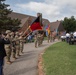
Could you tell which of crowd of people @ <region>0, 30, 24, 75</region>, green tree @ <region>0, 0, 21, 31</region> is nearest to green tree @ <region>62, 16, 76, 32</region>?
green tree @ <region>0, 0, 21, 31</region>

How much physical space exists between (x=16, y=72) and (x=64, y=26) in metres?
72.7

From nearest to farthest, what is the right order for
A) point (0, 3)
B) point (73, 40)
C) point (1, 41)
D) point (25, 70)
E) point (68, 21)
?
point (1, 41) < point (25, 70) < point (73, 40) < point (0, 3) < point (68, 21)

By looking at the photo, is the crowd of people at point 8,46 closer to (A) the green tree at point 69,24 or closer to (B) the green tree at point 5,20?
(B) the green tree at point 5,20

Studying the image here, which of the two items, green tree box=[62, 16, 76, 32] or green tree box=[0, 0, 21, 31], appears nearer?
green tree box=[0, 0, 21, 31]

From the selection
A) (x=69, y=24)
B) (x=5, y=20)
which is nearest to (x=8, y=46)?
(x=5, y=20)

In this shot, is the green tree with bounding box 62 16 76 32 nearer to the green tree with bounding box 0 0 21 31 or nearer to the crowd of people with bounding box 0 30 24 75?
the green tree with bounding box 0 0 21 31

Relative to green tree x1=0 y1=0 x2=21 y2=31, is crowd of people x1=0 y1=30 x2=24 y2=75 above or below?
below

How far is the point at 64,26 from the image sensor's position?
267 ft

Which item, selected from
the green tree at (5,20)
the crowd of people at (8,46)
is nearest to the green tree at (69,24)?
the green tree at (5,20)

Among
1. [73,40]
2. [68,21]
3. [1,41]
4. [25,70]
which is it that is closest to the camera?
[1,41]

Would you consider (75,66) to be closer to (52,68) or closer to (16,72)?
(52,68)

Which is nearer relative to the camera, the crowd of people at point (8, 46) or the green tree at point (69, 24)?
the crowd of people at point (8, 46)

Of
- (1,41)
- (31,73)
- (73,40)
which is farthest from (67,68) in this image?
(73,40)

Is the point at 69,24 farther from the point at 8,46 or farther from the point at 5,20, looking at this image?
the point at 8,46
